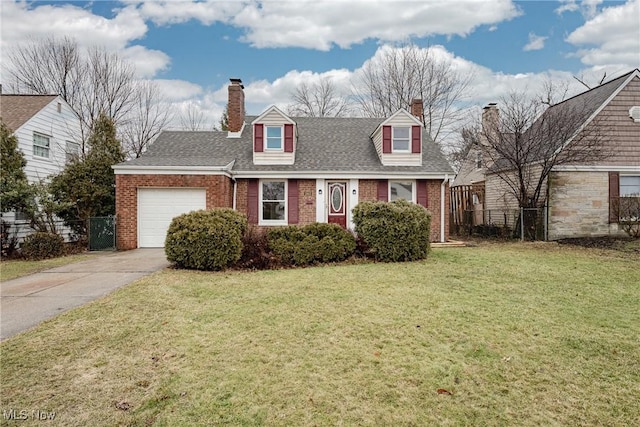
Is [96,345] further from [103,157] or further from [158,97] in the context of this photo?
[158,97]

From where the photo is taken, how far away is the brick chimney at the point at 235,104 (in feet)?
55.7

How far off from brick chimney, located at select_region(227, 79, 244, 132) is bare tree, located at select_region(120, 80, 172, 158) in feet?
38.7

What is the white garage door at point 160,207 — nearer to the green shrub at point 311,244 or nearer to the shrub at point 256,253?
the shrub at point 256,253

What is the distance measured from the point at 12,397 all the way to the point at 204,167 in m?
10.5

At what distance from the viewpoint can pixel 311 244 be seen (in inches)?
370

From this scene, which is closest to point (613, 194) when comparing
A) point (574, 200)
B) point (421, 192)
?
point (574, 200)

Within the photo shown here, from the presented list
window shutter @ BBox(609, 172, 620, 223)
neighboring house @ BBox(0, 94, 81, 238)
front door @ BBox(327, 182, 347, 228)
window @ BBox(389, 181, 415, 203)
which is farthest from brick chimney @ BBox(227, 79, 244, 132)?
window shutter @ BBox(609, 172, 620, 223)

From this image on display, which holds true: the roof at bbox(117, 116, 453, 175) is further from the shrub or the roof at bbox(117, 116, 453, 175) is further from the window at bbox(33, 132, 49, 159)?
the window at bbox(33, 132, 49, 159)

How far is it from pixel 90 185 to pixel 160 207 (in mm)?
2896

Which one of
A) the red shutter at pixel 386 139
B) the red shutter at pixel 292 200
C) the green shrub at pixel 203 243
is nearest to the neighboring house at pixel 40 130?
the green shrub at pixel 203 243

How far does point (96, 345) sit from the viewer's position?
13.6 ft

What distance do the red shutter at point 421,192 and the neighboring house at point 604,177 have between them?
4746mm

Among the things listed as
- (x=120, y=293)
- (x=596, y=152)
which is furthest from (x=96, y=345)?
(x=596, y=152)

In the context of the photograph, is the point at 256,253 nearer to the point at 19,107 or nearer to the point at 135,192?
the point at 135,192
